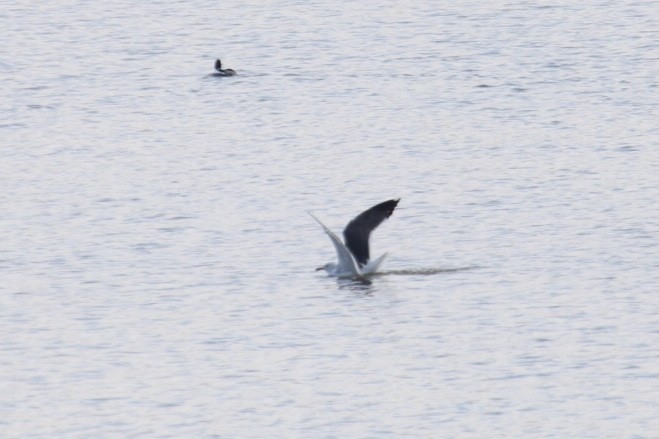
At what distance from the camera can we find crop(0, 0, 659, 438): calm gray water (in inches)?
717

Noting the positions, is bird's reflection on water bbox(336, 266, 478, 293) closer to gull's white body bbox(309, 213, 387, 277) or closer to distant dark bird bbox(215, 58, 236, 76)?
gull's white body bbox(309, 213, 387, 277)

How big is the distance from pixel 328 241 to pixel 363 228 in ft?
9.71

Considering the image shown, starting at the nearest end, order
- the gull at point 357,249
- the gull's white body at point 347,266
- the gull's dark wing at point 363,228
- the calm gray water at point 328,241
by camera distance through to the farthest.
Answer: the calm gray water at point 328,241, the gull's dark wing at point 363,228, the gull at point 357,249, the gull's white body at point 347,266

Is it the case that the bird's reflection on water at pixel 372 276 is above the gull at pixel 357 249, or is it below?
below

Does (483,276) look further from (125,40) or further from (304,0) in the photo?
(304,0)

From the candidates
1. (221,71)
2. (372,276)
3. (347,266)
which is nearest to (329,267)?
(347,266)

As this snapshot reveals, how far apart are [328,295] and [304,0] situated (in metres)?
37.7

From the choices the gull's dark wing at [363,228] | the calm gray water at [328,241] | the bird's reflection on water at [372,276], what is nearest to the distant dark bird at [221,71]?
the calm gray water at [328,241]

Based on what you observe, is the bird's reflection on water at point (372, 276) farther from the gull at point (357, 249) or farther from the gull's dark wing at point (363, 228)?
the gull's dark wing at point (363, 228)

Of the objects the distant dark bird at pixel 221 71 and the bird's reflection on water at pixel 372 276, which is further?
the distant dark bird at pixel 221 71

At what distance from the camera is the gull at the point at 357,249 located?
2222 cm

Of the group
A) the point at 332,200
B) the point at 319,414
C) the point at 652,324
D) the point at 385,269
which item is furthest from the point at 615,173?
the point at 319,414

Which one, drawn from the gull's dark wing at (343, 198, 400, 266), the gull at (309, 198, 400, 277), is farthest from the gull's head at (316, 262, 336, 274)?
the gull's dark wing at (343, 198, 400, 266)

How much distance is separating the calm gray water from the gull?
9.4 inches
